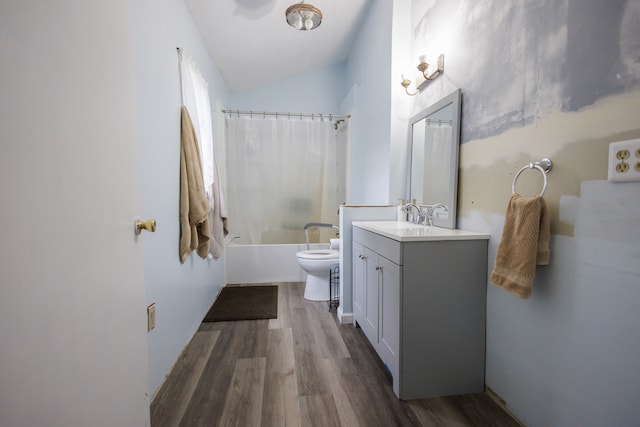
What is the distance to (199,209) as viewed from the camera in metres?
1.81

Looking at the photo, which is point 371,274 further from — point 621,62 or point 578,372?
point 621,62

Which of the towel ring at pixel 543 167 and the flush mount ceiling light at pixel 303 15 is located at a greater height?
the flush mount ceiling light at pixel 303 15

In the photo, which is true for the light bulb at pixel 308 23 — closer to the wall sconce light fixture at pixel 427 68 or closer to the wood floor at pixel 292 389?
the wall sconce light fixture at pixel 427 68

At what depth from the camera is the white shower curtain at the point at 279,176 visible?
3.17 m

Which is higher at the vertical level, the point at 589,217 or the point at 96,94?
the point at 96,94

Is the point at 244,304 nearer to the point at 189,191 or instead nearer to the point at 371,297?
the point at 189,191

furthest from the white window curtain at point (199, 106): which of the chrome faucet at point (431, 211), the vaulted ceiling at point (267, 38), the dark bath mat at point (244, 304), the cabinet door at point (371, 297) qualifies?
the chrome faucet at point (431, 211)

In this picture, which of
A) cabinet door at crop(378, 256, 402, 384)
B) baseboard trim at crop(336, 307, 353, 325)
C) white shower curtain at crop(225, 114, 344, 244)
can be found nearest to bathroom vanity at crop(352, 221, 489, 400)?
cabinet door at crop(378, 256, 402, 384)

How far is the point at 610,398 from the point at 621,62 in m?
1.07

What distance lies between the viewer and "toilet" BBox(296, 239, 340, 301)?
2.60 metres

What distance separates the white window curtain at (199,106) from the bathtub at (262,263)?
1.03 m

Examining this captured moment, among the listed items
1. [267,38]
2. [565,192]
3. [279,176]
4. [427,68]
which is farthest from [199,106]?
[565,192]

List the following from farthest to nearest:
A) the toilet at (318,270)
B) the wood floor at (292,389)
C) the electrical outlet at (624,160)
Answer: the toilet at (318,270), the wood floor at (292,389), the electrical outlet at (624,160)

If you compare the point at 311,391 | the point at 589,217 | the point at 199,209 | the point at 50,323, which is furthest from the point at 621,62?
the point at 199,209
